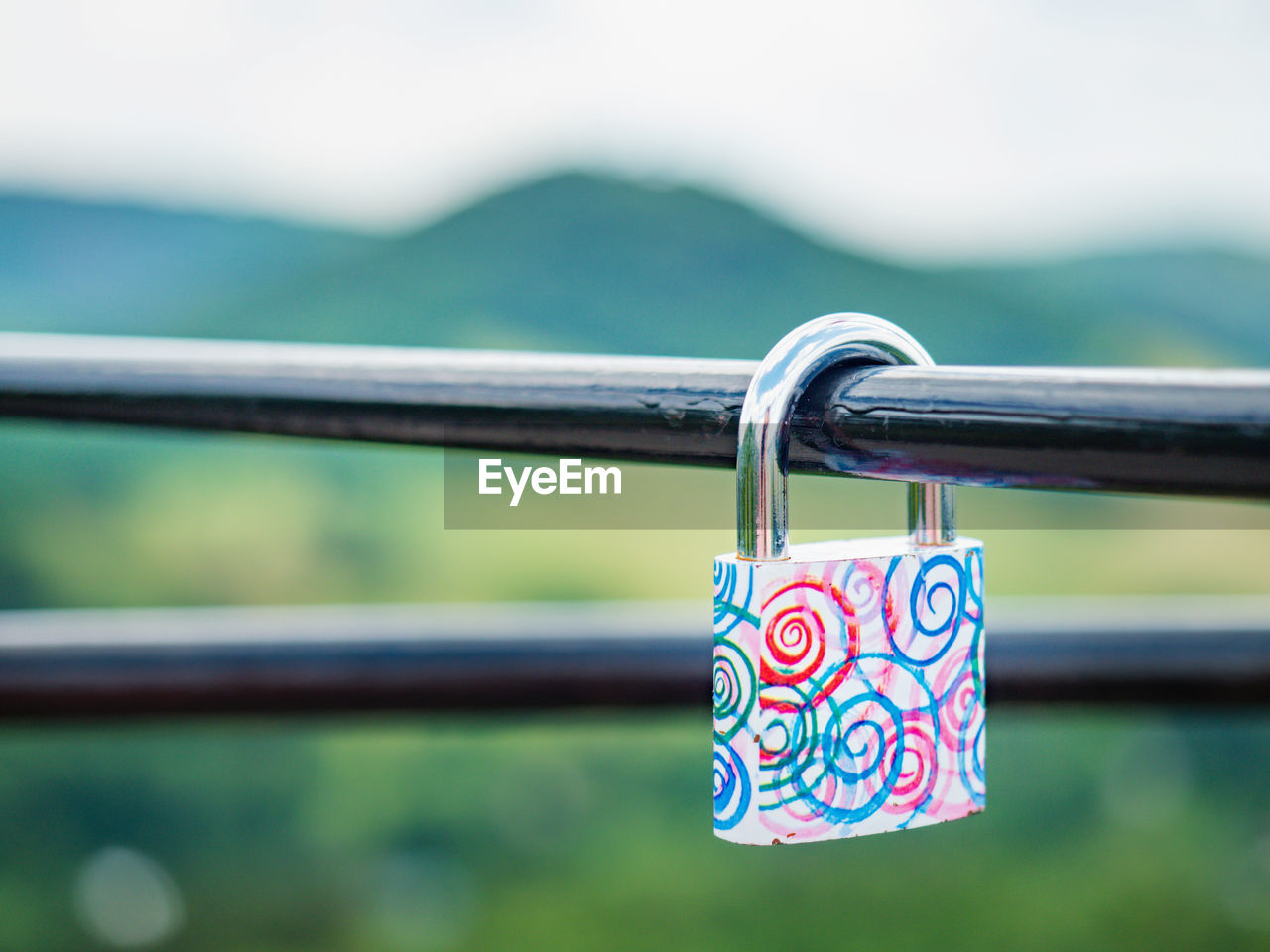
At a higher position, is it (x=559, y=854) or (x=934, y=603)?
(x=934, y=603)

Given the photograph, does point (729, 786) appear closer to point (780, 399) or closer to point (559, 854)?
point (780, 399)

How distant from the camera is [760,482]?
324 mm

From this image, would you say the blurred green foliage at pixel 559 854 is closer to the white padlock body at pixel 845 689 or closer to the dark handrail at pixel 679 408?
the dark handrail at pixel 679 408

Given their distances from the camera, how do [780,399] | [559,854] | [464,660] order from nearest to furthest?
[780,399]
[464,660]
[559,854]

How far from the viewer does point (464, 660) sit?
932mm

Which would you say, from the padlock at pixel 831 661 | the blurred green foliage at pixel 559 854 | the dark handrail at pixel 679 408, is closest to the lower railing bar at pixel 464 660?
the dark handrail at pixel 679 408

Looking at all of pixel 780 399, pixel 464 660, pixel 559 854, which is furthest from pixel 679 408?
pixel 559 854

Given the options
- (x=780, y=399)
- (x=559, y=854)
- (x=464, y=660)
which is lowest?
(x=559, y=854)

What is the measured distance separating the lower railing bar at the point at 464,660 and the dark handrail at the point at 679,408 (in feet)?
1.25

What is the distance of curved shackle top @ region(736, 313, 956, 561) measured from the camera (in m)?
0.29

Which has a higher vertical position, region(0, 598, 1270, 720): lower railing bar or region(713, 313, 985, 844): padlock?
region(713, 313, 985, 844): padlock

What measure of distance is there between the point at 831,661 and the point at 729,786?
0.05 meters

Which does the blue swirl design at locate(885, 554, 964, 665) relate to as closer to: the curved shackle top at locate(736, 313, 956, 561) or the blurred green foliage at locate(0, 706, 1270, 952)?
the curved shackle top at locate(736, 313, 956, 561)

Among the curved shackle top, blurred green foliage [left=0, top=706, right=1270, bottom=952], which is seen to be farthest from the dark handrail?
blurred green foliage [left=0, top=706, right=1270, bottom=952]
